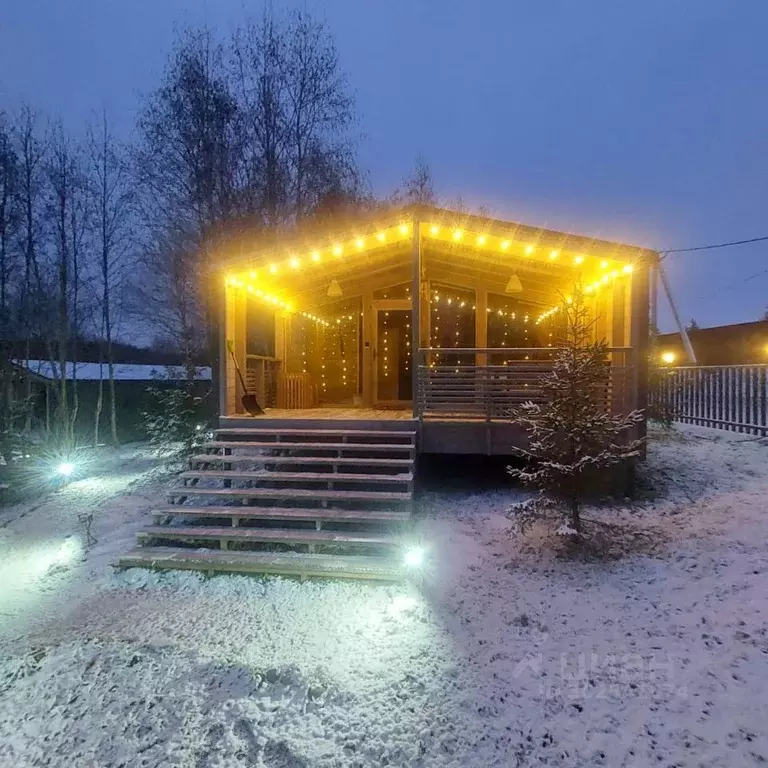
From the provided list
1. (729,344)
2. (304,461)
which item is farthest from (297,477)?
(729,344)

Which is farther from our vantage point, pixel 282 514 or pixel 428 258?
pixel 428 258

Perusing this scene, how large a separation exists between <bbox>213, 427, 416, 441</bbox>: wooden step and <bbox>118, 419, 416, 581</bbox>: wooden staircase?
0.05 feet

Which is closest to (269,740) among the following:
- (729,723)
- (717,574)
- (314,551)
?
(314,551)

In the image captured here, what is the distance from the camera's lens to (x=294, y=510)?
513cm

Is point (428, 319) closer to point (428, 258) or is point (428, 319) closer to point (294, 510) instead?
point (428, 258)

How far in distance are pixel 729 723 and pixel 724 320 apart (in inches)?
3712

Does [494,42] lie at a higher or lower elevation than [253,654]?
higher

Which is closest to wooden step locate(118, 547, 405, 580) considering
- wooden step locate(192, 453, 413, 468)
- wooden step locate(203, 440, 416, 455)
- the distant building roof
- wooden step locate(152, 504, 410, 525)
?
wooden step locate(152, 504, 410, 525)

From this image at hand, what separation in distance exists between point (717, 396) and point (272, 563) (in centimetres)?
901

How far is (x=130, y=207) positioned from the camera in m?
13.2

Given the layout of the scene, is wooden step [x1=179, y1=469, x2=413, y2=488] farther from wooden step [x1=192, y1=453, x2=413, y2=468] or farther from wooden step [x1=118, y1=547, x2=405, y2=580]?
wooden step [x1=118, y1=547, x2=405, y2=580]

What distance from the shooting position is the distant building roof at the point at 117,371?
12.2m

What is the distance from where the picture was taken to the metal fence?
796cm

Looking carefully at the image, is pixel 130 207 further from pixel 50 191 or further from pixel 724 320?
pixel 724 320
